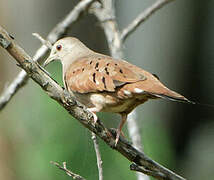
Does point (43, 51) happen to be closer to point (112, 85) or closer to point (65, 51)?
point (65, 51)

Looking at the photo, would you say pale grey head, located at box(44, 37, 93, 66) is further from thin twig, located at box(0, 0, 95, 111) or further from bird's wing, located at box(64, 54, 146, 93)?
bird's wing, located at box(64, 54, 146, 93)

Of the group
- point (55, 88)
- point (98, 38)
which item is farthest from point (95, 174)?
point (98, 38)

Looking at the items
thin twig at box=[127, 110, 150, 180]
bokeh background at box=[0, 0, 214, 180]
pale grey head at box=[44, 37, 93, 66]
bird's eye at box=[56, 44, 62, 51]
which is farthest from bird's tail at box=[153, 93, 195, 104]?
bird's eye at box=[56, 44, 62, 51]

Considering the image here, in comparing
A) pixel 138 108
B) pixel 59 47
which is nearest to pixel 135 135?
pixel 59 47

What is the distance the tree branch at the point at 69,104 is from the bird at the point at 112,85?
0.10 m

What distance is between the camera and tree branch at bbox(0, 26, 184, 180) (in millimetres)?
4090

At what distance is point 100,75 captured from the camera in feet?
A: 17.4

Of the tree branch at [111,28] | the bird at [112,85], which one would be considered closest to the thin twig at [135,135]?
the tree branch at [111,28]

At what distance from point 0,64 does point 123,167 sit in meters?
3.94

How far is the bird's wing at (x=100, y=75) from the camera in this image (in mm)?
5156

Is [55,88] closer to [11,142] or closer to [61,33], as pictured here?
[61,33]

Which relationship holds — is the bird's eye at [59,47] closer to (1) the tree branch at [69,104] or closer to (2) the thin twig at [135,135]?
(2) the thin twig at [135,135]

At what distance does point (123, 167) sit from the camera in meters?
7.48

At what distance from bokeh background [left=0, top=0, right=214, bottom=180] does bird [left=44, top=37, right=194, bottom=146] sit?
87 centimetres
